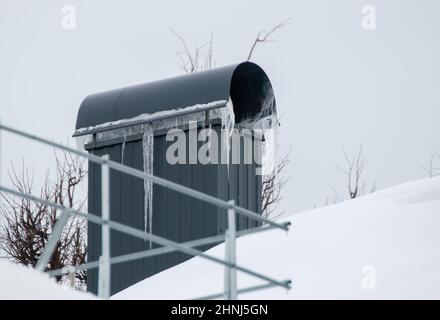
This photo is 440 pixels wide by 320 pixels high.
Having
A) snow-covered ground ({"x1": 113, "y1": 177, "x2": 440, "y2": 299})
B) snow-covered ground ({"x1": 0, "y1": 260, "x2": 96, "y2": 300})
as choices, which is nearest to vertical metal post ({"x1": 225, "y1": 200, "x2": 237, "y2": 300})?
snow-covered ground ({"x1": 0, "y1": 260, "x2": 96, "y2": 300})

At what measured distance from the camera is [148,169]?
11562 mm

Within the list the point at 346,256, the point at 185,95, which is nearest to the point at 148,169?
the point at 185,95

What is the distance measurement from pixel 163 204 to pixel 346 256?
2.80 metres

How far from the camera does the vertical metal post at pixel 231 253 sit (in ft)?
21.3

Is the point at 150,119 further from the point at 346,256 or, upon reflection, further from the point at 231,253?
the point at 231,253

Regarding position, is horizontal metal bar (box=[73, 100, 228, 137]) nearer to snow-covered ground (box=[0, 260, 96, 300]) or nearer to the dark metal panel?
the dark metal panel

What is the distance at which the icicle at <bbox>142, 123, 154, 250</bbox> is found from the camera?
11430 mm

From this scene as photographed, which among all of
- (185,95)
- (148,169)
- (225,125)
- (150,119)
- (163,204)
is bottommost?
(163,204)

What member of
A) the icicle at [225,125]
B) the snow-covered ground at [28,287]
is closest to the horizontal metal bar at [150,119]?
the icicle at [225,125]

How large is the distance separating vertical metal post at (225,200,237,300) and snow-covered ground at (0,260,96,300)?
1.06 metres

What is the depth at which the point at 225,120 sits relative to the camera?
36.7ft
